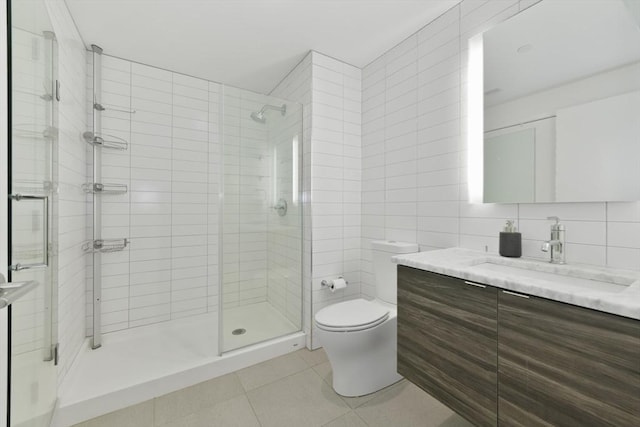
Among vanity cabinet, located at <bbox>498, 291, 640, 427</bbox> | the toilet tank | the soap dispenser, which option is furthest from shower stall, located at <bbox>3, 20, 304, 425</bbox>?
vanity cabinet, located at <bbox>498, 291, 640, 427</bbox>

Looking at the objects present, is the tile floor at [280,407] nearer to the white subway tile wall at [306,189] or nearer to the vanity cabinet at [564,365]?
the white subway tile wall at [306,189]

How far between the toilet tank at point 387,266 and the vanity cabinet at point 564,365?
92 centimetres

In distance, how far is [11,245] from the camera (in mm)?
790

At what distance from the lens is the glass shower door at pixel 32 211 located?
32.3 inches

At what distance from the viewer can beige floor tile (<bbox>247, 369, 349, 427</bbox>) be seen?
144cm

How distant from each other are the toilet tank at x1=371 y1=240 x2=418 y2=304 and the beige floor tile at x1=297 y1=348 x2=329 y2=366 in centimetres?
65

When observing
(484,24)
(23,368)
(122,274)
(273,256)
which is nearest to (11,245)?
(23,368)

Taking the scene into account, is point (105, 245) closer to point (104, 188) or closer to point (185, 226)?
point (104, 188)

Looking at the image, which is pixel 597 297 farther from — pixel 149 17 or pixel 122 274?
pixel 122 274

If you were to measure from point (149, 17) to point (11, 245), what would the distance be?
180 centimetres

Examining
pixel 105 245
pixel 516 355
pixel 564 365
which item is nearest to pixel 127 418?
pixel 105 245

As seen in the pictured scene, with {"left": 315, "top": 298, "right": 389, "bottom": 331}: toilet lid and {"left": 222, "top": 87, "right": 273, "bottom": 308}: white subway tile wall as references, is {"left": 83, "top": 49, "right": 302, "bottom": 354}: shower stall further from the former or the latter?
{"left": 315, "top": 298, "right": 389, "bottom": 331}: toilet lid

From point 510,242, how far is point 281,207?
1.63 m

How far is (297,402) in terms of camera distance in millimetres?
1570
